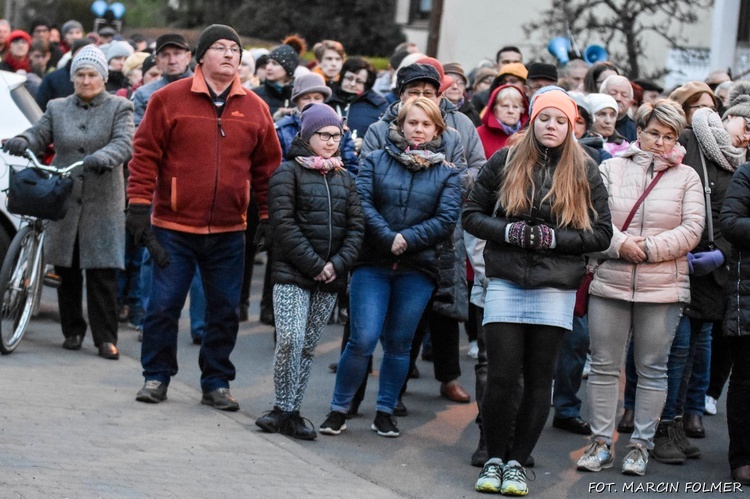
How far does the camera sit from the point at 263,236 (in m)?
8.37

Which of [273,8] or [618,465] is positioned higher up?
[273,8]

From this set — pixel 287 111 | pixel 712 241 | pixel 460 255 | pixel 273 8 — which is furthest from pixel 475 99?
pixel 273 8

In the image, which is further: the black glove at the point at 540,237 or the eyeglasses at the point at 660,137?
the eyeglasses at the point at 660,137

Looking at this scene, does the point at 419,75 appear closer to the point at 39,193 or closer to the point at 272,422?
the point at 272,422

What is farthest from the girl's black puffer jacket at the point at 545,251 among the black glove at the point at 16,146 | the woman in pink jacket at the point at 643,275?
the black glove at the point at 16,146

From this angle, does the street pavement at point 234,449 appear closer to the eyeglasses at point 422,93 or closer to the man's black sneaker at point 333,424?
the man's black sneaker at point 333,424

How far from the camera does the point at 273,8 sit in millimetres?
39375

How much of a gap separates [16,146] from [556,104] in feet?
14.1

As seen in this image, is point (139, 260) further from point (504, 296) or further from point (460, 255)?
point (504, 296)

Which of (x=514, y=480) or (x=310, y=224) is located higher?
(x=310, y=224)

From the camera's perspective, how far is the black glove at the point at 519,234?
23.4 feet

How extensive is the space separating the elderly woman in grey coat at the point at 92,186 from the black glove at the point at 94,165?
21 centimetres

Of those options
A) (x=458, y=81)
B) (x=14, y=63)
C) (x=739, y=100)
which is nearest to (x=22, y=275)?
(x=458, y=81)

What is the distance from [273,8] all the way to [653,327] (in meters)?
32.7
